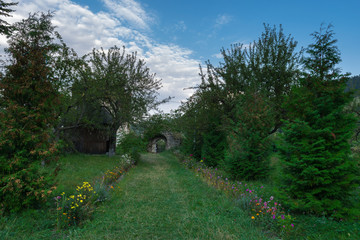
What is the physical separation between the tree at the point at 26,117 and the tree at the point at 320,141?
6.29 m

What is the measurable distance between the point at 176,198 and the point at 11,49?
6284 millimetres

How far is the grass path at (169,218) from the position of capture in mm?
3918

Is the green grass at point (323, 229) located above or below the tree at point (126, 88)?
below

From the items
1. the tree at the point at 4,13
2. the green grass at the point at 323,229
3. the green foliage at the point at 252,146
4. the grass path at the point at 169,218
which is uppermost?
the tree at the point at 4,13

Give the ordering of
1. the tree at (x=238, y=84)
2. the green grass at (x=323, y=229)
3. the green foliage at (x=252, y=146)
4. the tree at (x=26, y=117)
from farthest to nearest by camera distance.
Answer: the tree at (x=238, y=84), the green foliage at (x=252, y=146), the tree at (x=26, y=117), the green grass at (x=323, y=229)

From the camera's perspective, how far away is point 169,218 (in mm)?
4785

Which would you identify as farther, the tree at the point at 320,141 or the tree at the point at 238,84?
the tree at the point at 238,84

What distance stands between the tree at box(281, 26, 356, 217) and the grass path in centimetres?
175

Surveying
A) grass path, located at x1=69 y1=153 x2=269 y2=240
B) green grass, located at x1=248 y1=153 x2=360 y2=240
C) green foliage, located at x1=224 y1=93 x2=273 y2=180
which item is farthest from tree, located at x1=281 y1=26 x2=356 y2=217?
green foliage, located at x1=224 y1=93 x2=273 y2=180

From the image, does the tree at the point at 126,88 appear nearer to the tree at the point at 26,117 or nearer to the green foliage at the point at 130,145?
the green foliage at the point at 130,145

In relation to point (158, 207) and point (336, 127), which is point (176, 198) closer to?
point (158, 207)

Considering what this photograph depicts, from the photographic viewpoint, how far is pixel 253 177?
890 centimetres

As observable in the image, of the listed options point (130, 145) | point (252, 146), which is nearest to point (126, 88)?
point (130, 145)

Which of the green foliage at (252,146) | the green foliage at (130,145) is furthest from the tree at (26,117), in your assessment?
the green foliage at (130,145)
